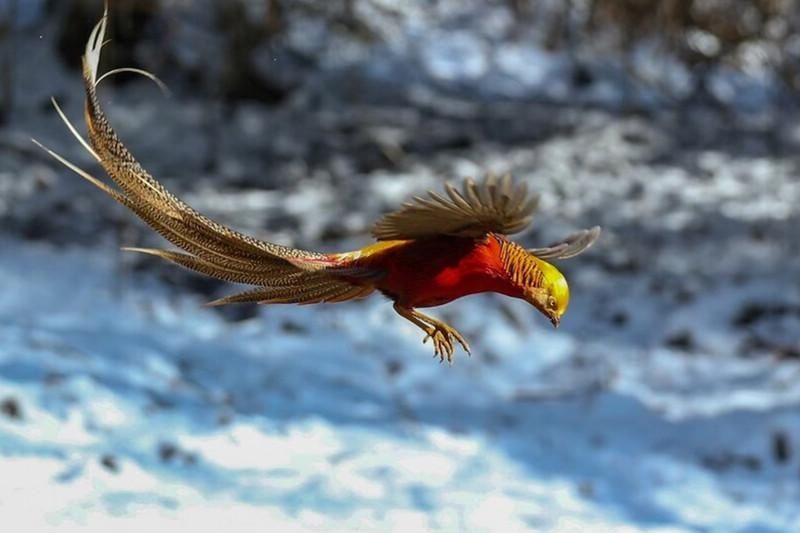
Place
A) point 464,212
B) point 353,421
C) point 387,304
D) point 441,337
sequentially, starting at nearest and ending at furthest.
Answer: point 464,212
point 441,337
point 387,304
point 353,421

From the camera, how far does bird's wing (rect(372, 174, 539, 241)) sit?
495mm

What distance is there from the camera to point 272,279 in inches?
21.4

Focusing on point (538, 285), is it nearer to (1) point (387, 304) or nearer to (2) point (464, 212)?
(2) point (464, 212)

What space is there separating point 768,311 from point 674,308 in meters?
0.41

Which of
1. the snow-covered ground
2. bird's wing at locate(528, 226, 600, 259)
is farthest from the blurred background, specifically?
bird's wing at locate(528, 226, 600, 259)

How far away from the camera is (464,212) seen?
0.50 m

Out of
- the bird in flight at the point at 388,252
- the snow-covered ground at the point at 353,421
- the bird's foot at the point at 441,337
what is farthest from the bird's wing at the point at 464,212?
the snow-covered ground at the point at 353,421

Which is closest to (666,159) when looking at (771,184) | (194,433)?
(771,184)

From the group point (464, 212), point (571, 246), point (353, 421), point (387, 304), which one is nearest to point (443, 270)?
point (464, 212)

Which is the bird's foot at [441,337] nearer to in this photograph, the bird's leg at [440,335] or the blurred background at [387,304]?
the bird's leg at [440,335]

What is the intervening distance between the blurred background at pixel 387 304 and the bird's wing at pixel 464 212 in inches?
97.5

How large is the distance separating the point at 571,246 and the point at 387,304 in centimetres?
287

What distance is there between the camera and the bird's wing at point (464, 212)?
495 millimetres

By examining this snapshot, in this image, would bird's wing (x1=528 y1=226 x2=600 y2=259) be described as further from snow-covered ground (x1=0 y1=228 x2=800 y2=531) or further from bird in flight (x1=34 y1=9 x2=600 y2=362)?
snow-covered ground (x1=0 y1=228 x2=800 y2=531)
